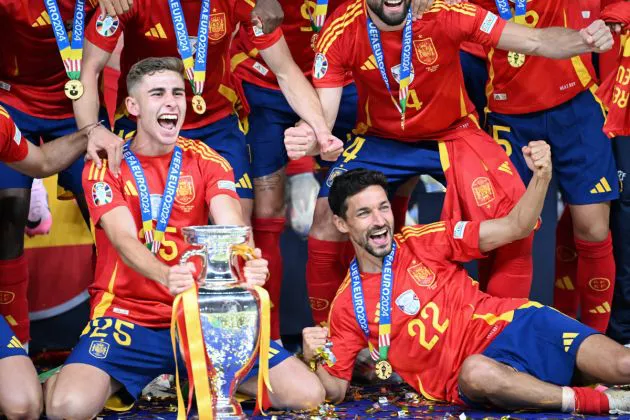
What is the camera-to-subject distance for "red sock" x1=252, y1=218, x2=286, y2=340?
677cm

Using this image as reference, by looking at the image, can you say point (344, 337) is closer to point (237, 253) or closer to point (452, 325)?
point (452, 325)

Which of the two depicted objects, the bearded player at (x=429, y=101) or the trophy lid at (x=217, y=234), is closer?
the trophy lid at (x=217, y=234)

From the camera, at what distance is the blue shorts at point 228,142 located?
6.52m

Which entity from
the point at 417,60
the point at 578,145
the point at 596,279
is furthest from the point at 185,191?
the point at 596,279

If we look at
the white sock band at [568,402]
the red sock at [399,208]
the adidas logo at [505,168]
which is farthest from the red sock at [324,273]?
the white sock band at [568,402]

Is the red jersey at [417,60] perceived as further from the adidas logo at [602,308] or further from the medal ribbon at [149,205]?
the adidas logo at [602,308]

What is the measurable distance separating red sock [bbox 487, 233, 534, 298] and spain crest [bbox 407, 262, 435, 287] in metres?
0.53

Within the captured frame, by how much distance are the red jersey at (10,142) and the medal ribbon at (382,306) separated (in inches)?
63.9

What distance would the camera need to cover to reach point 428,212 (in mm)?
7691

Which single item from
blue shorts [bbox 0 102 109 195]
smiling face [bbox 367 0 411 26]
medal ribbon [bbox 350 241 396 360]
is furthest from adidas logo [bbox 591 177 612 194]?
blue shorts [bbox 0 102 109 195]

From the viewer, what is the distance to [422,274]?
5.93 m

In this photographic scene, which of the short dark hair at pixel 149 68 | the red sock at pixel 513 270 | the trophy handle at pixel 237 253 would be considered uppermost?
the short dark hair at pixel 149 68

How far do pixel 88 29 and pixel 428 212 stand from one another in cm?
246

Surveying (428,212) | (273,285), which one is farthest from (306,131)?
(428,212)
